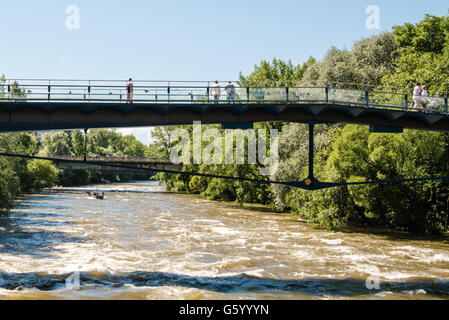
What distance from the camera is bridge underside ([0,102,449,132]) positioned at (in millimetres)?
23719

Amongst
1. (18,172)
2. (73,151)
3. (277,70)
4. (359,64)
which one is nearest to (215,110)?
(359,64)

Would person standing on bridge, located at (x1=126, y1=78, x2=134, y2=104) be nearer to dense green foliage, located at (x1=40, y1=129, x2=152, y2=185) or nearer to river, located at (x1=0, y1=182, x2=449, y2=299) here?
river, located at (x1=0, y1=182, x2=449, y2=299)

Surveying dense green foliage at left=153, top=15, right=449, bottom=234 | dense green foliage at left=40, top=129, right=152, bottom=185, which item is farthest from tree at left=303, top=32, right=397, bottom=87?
dense green foliage at left=40, top=129, right=152, bottom=185

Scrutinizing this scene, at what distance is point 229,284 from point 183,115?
9.21 metres

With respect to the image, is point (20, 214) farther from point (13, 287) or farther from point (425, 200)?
point (425, 200)

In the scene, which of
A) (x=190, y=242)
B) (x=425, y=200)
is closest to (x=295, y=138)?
(x=425, y=200)

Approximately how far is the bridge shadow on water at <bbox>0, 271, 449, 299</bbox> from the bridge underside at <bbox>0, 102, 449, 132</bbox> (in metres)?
7.80

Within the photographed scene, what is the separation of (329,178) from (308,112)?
A: 51.3ft

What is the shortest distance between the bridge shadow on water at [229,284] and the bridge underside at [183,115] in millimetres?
7798

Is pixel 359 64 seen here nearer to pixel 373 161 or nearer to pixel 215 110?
pixel 373 161

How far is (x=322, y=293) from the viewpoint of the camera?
23281mm

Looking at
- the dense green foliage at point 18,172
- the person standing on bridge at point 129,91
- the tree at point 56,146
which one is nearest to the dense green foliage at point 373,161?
the person standing on bridge at point 129,91

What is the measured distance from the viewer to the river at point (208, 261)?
23406mm

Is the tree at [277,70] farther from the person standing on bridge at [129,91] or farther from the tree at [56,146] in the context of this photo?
the person standing on bridge at [129,91]
